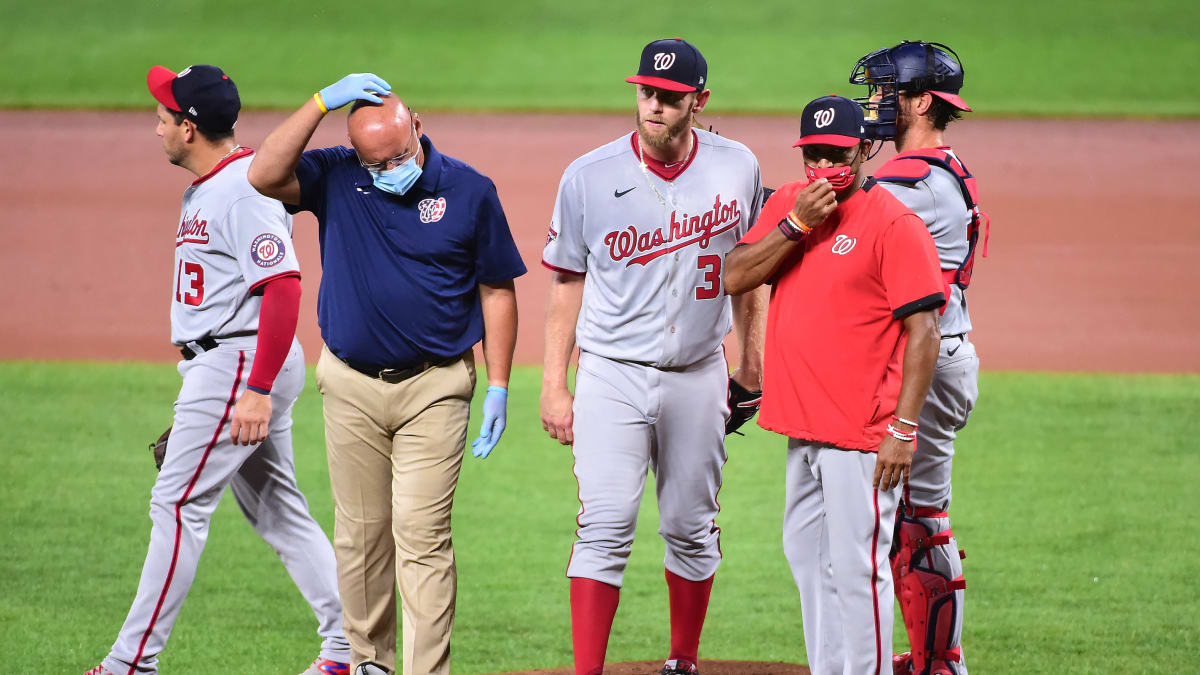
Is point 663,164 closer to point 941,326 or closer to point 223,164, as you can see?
point 941,326

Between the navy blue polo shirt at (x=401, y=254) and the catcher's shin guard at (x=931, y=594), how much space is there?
165 cm

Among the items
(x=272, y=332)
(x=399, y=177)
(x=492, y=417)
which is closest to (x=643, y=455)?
(x=492, y=417)

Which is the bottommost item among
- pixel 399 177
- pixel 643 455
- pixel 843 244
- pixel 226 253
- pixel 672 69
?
pixel 643 455

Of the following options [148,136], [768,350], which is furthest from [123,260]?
[768,350]

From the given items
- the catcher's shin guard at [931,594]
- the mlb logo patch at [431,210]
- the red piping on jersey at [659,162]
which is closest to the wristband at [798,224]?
the red piping on jersey at [659,162]

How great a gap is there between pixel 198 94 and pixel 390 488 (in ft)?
4.92

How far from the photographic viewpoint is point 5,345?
1007 cm

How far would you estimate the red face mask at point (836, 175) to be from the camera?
153 inches

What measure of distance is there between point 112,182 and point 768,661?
38.5ft

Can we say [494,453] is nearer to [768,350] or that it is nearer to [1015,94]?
[768,350]

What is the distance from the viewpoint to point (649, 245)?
14.1 ft

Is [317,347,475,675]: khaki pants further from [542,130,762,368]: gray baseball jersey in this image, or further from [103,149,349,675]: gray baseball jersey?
[542,130,762,368]: gray baseball jersey

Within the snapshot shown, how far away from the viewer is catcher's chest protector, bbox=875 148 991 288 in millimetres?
4398

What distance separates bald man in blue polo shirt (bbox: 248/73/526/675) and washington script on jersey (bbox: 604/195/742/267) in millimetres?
347
